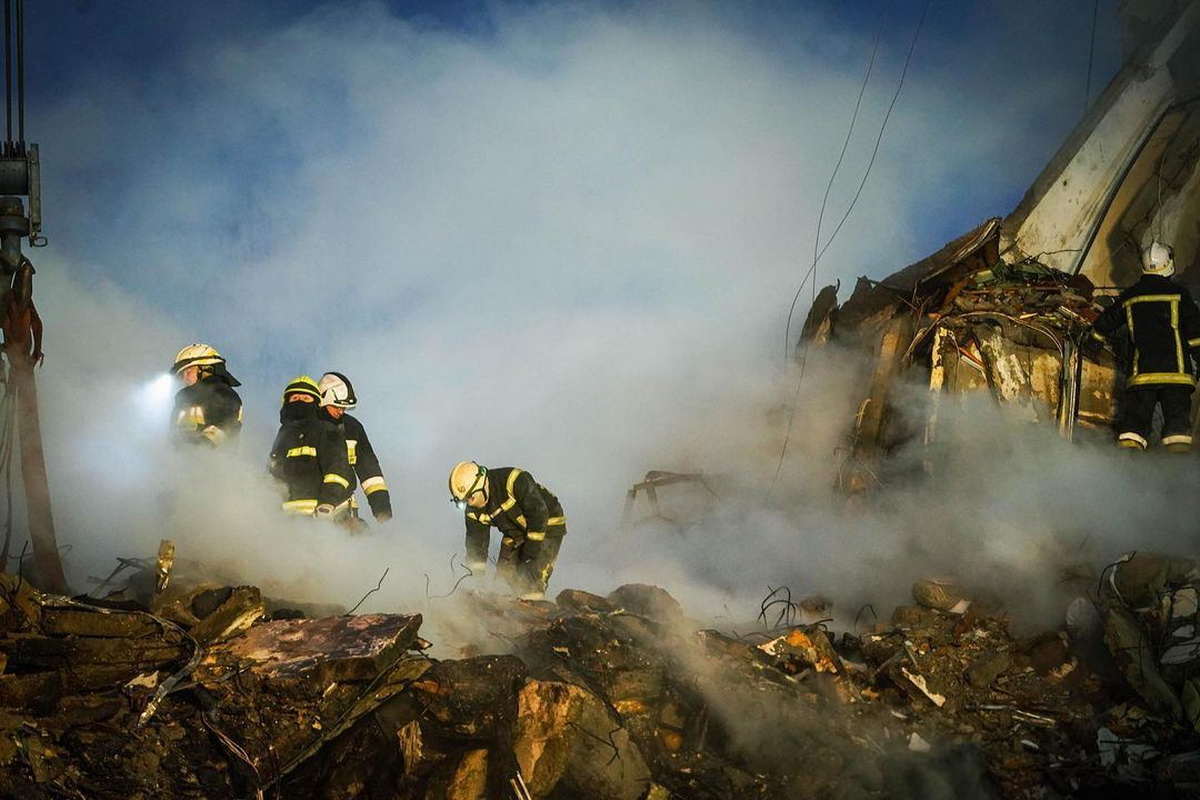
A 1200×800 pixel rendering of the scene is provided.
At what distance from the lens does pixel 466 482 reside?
763 cm

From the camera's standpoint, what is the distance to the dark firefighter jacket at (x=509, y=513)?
25.3 ft

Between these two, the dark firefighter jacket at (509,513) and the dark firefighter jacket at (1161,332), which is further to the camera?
the dark firefighter jacket at (509,513)

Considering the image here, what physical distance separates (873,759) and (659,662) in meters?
1.44

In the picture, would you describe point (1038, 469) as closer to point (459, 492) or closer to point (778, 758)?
point (778, 758)

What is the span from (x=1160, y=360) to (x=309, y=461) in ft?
25.2

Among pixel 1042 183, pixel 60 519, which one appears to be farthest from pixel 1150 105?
pixel 60 519

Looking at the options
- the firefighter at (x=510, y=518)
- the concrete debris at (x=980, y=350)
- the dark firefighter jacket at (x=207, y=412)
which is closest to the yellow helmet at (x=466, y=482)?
the firefighter at (x=510, y=518)

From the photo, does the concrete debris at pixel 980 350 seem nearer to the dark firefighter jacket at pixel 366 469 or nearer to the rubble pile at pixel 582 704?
the rubble pile at pixel 582 704

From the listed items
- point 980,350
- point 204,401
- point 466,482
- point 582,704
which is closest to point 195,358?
point 204,401

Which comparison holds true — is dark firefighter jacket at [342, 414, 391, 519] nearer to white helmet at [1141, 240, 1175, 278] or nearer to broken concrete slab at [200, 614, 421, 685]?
broken concrete slab at [200, 614, 421, 685]

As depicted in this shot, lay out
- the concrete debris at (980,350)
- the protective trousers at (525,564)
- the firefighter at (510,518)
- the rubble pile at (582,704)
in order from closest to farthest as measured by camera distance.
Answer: the rubble pile at (582,704) < the firefighter at (510,518) < the protective trousers at (525,564) < the concrete debris at (980,350)

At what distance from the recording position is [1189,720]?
5156mm

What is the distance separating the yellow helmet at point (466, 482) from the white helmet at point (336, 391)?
1215mm

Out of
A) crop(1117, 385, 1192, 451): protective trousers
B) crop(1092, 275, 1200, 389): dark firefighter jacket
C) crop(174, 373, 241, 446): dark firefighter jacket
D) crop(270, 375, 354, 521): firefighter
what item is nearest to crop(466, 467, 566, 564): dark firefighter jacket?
crop(270, 375, 354, 521): firefighter
